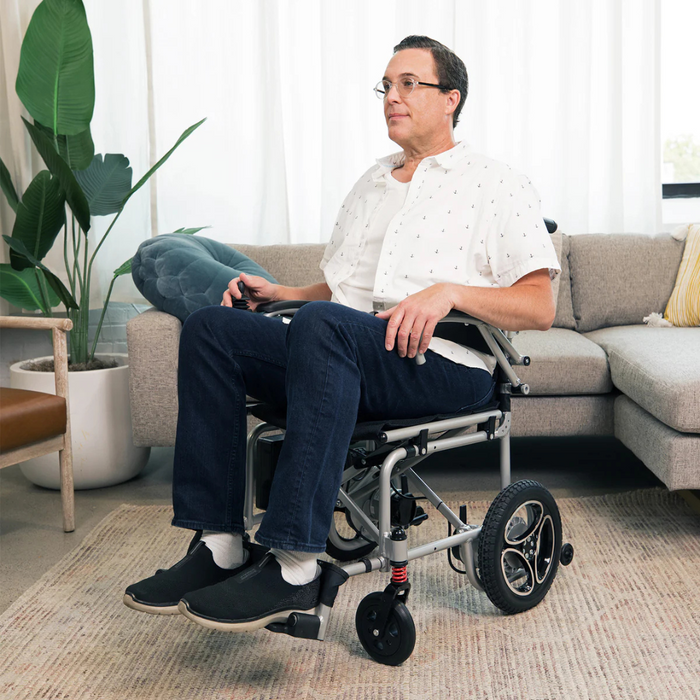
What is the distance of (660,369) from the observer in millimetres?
2098

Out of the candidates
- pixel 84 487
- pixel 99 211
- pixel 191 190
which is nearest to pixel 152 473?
→ pixel 84 487

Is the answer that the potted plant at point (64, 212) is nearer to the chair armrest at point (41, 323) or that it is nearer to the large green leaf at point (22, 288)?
the large green leaf at point (22, 288)

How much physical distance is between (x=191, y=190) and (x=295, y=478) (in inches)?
84.5

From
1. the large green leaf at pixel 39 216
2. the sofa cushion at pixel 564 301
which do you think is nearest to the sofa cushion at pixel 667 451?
the sofa cushion at pixel 564 301

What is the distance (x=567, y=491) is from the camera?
249cm

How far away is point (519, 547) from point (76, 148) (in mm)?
1914

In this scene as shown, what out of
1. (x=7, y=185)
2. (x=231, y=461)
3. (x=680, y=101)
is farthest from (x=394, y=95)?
(x=680, y=101)

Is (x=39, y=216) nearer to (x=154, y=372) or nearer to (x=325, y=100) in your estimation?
(x=154, y=372)

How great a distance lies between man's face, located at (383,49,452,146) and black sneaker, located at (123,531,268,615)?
0.91m

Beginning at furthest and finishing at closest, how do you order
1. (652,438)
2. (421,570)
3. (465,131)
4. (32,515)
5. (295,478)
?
(465,131) → (32,515) → (652,438) → (421,570) → (295,478)

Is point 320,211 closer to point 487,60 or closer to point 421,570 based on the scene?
point 487,60

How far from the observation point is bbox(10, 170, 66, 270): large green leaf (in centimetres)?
248

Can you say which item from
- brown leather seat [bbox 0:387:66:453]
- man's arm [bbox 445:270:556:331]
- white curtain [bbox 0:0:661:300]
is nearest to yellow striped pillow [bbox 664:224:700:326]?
white curtain [bbox 0:0:661:300]

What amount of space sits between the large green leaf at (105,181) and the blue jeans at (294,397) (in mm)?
1412
